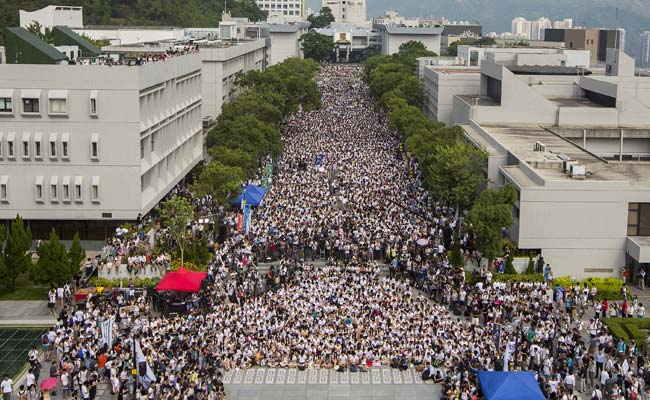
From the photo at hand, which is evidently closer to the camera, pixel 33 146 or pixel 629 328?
pixel 629 328

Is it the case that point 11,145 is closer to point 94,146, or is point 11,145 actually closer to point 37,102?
point 37,102

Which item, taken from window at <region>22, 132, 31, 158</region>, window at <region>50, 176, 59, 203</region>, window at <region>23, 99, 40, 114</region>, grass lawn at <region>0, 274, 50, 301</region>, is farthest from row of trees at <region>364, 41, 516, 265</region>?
window at <region>22, 132, 31, 158</region>

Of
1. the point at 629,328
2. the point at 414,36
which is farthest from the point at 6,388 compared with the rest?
the point at 414,36

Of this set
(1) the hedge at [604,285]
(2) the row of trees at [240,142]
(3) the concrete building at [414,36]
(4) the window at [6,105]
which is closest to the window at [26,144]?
(4) the window at [6,105]

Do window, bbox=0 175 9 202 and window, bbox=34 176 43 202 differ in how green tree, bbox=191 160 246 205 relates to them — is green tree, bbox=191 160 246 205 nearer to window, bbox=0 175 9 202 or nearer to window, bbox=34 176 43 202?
window, bbox=34 176 43 202

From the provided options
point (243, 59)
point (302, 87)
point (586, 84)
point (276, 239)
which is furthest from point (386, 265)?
point (243, 59)

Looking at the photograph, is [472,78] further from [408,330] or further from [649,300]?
[408,330]

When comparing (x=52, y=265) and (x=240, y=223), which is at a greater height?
(x=52, y=265)
